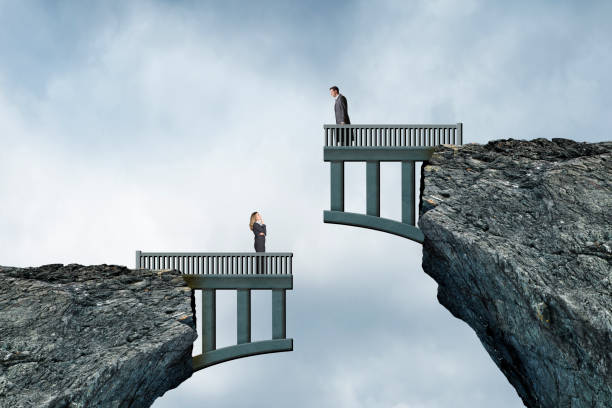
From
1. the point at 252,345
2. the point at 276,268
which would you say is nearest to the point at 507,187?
the point at 276,268

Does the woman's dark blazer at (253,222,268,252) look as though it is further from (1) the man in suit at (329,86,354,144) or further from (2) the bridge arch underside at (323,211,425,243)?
(1) the man in suit at (329,86,354,144)

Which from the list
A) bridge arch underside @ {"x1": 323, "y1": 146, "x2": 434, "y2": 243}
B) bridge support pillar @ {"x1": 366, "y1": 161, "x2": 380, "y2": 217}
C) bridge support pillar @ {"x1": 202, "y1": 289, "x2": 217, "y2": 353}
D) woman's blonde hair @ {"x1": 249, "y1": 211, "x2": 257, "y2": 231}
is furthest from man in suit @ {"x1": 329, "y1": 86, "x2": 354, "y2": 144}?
bridge support pillar @ {"x1": 202, "y1": 289, "x2": 217, "y2": 353}

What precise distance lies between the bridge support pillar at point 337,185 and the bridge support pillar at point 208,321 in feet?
13.6

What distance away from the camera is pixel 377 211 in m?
20.5

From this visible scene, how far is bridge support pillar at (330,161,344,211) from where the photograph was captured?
811 inches

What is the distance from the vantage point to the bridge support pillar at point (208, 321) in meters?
21.1

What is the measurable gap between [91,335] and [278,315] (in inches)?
207

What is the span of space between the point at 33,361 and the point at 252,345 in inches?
235

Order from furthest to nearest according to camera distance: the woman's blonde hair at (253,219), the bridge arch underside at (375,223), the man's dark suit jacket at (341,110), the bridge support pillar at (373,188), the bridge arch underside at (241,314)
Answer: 1. the woman's blonde hair at (253,219)
2. the man's dark suit jacket at (341,110)
3. the bridge arch underside at (241,314)
4. the bridge support pillar at (373,188)
5. the bridge arch underside at (375,223)

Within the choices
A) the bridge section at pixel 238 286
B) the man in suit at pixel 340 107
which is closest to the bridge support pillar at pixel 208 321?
the bridge section at pixel 238 286


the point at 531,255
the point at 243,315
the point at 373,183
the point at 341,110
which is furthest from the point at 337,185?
the point at 531,255

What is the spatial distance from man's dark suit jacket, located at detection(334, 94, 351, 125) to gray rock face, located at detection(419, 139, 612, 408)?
2702 mm

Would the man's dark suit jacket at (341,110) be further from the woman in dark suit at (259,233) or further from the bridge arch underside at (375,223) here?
the woman in dark suit at (259,233)

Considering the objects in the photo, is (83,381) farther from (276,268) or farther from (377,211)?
(377,211)
